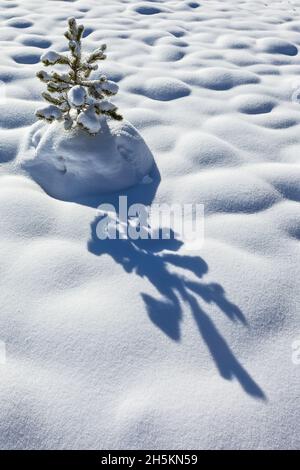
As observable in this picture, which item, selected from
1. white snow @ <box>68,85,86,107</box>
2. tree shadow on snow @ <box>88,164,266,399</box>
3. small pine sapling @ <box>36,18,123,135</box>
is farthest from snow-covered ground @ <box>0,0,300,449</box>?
white snow @ <box>68,85,86,107</box>

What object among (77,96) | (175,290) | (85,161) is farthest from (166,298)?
(77,96)

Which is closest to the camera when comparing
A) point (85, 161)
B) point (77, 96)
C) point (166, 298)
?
point (166, 298)

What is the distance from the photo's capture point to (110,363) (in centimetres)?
140

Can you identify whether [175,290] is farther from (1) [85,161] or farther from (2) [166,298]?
(1) [85,161]

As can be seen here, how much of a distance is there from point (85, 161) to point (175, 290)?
86 cm

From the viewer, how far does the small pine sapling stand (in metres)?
2.04

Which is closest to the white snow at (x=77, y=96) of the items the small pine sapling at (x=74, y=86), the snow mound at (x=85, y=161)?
the small pine sapling at (x=74, y=86)

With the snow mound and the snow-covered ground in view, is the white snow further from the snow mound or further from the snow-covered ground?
the snow-covered ground

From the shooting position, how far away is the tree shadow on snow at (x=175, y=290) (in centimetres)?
144

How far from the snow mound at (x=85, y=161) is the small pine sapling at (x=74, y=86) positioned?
9cm

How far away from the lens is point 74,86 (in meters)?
2.00

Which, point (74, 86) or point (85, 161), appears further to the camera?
point (85, 161)

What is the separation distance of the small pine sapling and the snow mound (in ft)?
0.29

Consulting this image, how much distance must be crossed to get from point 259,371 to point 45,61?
169 cm
